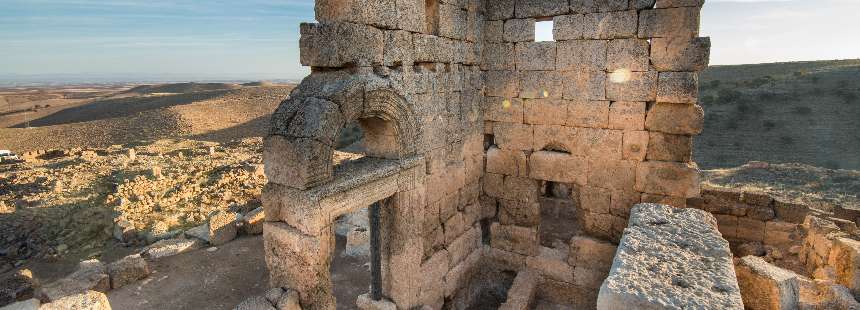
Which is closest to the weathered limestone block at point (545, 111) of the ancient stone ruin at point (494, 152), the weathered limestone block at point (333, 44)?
the ancient stone ruin at point (494, 152)

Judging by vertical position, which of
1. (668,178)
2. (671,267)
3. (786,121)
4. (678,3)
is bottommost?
(671,267)

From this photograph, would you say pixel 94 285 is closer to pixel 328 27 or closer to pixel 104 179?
pixel 328 27

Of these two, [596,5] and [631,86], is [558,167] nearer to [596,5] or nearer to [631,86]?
[631,86]

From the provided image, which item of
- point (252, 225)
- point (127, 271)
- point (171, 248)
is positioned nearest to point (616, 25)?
point (252, 225)

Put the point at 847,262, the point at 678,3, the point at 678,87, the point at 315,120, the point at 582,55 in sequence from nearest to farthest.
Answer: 1. the point at 315,120
2. the point at 678,3
3. the point at 678,87
4. the point at 847,262
5. the point at 582,55

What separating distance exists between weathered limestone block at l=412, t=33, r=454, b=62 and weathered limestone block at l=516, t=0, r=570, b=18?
4.15ft

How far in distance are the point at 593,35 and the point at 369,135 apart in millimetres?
3187

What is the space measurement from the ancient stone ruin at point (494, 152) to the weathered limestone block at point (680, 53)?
15 millimetres

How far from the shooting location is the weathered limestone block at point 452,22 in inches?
213

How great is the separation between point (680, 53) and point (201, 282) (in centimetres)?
767

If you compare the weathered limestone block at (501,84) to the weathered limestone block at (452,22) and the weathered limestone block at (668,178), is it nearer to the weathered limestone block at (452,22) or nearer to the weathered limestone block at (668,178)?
the weathered limestone block at (452,22)

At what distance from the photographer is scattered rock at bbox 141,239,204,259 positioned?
7.91 metres

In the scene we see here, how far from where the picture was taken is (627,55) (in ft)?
18.4

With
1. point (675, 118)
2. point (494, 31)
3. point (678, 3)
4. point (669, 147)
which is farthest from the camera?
point (494, 31)
